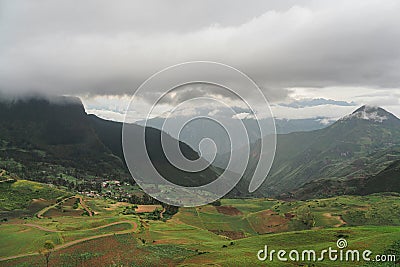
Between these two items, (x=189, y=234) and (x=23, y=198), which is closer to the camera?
(x=189, y=234)

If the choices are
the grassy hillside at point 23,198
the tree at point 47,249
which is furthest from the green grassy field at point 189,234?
the tree at point 47,249

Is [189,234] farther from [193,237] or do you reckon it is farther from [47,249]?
[47,249]

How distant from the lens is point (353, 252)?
136ft

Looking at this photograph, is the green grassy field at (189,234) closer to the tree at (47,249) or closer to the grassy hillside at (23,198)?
the grassy hillside at (23,198)

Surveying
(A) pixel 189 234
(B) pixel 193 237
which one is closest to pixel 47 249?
(B) pixel 193 237

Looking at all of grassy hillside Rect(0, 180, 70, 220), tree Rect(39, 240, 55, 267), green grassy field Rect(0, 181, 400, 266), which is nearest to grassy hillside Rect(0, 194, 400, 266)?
green grassy field Rect(0, 181, 400, 266)

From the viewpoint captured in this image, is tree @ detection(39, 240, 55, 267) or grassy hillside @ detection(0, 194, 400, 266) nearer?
grassy hillside @ detection(0, 194, 400, 266)

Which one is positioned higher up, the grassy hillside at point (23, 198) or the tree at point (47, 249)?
the tree at point (47, 249)

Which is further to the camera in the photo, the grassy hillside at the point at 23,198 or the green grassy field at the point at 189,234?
the grassy hillside at the point at 23,198

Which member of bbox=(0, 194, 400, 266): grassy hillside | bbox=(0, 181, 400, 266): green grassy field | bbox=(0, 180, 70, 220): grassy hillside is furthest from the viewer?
bbox=(0, 180, 70, 220): grassy hillside

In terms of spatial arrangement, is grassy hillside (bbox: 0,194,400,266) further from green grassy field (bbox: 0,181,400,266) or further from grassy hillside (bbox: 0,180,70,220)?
grassy hillside (bbox: 0,180,70,220)

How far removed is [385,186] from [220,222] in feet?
369

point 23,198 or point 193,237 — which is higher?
point 23,198

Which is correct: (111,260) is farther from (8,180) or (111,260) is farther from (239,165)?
(8,180)
